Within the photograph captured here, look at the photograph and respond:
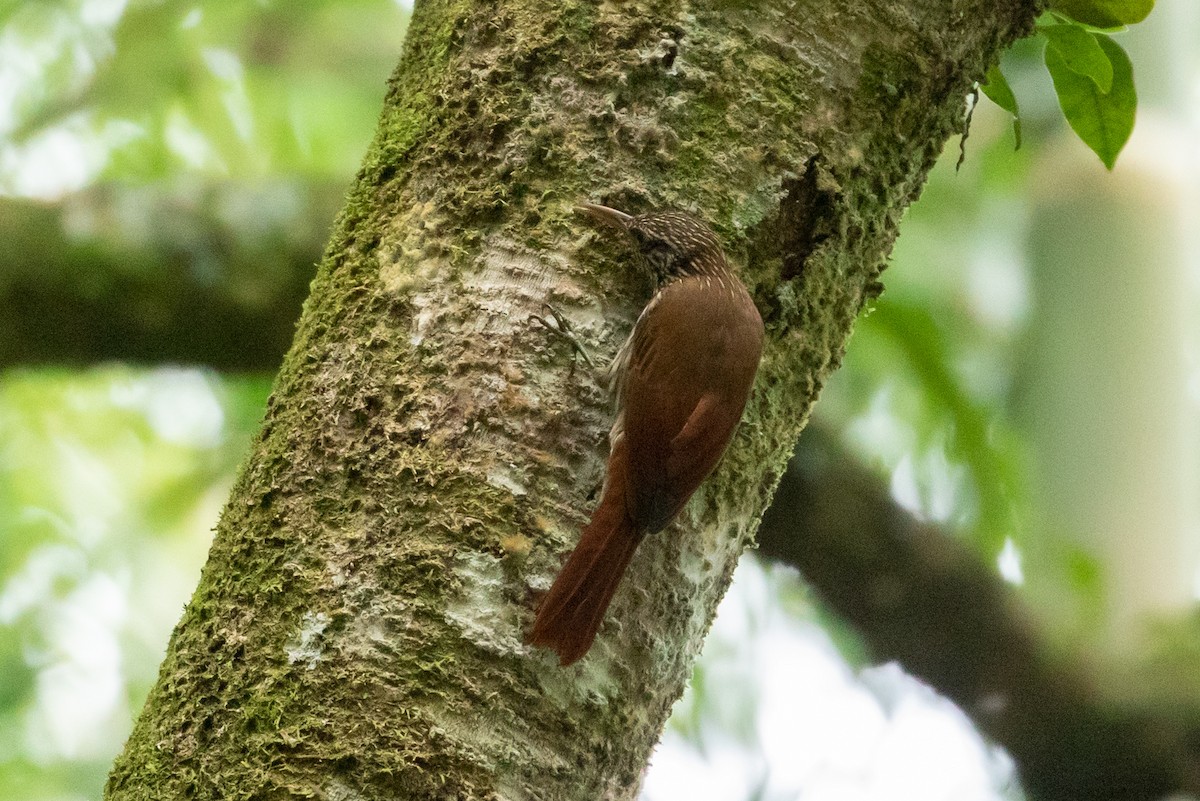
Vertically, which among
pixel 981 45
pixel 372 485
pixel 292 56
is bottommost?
pixel 372 485

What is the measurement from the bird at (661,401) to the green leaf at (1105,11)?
3.26ft

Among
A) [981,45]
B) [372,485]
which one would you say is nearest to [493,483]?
[372,485]

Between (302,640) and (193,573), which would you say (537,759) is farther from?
(193,573)

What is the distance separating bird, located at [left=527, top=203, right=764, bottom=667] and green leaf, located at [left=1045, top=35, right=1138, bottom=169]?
102cm

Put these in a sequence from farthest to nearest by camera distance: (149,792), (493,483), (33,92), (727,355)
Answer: (33,92), (727,355), (493,483), (149,792)

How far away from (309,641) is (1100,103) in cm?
200

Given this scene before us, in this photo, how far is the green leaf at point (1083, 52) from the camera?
8.30 ft

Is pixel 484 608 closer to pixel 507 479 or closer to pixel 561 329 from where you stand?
pixel 507 479

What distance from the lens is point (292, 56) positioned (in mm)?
6938

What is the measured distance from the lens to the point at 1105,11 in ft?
8.11

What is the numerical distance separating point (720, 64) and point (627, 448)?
682 millimetres

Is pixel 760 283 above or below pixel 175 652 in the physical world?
above

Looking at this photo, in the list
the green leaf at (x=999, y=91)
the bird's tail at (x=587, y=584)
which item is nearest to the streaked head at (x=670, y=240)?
the bird's tail at (x=587, y=584)

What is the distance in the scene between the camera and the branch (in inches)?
159
